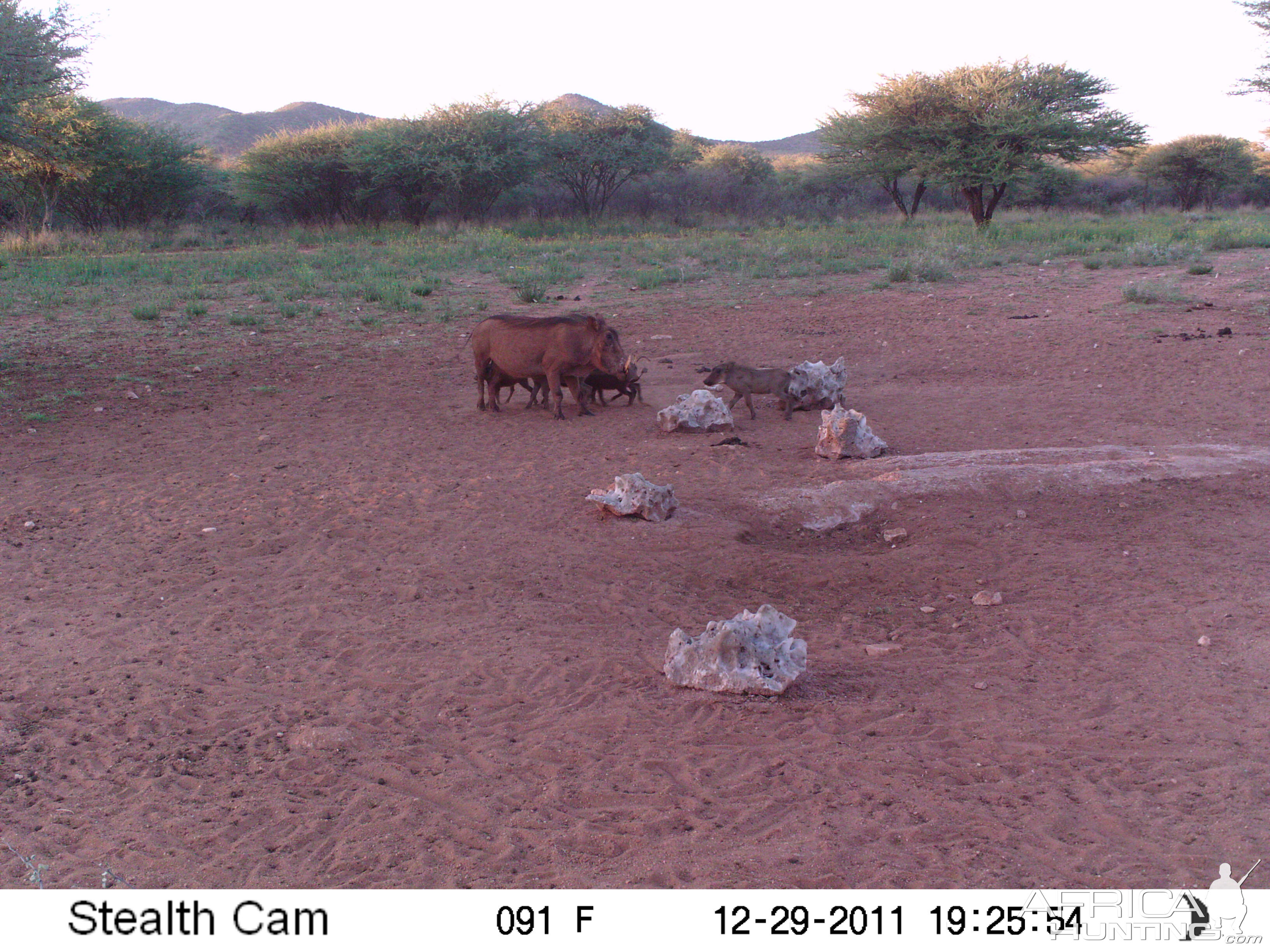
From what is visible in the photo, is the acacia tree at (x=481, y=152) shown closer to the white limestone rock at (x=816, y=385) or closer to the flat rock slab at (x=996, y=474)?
the white limestone rock at (x=816, y=385)

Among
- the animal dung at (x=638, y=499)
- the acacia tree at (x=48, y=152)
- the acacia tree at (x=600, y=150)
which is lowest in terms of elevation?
the animal dung at (x=638, y=499)

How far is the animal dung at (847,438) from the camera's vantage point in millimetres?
7441

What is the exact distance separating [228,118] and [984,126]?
202 feet

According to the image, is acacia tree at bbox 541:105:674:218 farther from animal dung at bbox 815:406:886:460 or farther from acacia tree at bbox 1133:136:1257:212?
animal dung at bbox 815:406:886:460

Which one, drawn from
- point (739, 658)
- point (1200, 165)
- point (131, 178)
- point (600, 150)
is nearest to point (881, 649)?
point (739, 658)

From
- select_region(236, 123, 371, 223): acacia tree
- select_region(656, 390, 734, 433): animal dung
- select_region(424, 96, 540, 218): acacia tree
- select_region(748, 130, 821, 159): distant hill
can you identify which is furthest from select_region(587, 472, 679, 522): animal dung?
select_region(748, 130, 821, 159): distant hill

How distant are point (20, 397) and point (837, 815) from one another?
9.63 m

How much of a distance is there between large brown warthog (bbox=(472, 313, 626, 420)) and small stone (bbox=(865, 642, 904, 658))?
5103 mm

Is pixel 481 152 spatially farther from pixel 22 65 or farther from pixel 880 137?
pixel 22 65

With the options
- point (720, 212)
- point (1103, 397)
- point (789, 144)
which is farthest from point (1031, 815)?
point (789, 144)

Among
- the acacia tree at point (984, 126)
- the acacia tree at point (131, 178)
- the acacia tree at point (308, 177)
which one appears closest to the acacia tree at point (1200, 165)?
the acacia tree at point (984, 126)

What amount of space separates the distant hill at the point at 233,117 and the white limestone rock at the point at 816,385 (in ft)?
190

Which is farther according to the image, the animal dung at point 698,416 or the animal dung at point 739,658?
the animal dung at point 698,416

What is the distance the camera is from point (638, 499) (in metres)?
6.12
